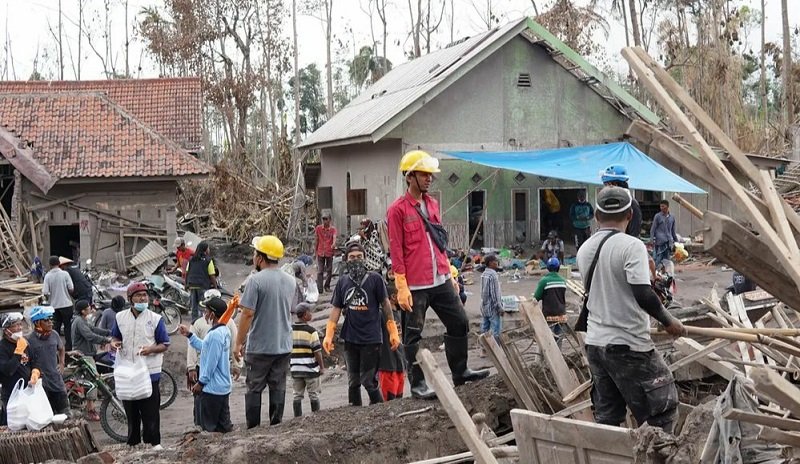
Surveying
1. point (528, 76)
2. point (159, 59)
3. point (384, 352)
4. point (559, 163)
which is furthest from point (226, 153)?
point (384, 352)

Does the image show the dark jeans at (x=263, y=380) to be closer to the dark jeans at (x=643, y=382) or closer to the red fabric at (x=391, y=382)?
the red fabric at (x=391, y=382)

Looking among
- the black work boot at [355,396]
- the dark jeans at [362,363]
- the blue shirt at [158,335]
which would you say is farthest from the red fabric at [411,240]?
the blue shirt at [158,335]

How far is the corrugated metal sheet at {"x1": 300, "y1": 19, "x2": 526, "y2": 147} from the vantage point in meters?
21.4

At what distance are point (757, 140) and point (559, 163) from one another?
68.0ft

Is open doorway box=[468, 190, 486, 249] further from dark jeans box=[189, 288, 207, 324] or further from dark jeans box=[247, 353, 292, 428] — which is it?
dark jeans box=[247, 353, 292, 428]

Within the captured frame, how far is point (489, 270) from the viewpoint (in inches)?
496

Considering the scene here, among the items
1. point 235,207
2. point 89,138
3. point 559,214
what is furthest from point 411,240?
point 235,207

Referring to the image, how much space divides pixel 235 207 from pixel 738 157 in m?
28.7

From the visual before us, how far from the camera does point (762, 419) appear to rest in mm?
4262

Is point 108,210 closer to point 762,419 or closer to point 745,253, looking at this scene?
point 762,419

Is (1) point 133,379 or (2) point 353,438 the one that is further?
(1) point 133,379

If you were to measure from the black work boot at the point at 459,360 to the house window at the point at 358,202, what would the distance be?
639 inches

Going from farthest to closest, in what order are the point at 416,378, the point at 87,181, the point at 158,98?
the point at 158,98
the point at 87,181
the point at 416,378

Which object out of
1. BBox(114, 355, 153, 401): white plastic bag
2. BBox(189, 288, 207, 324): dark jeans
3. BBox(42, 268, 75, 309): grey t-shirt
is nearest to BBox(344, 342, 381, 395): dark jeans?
BBox(114, 355, 153, 401): white plastic bag
